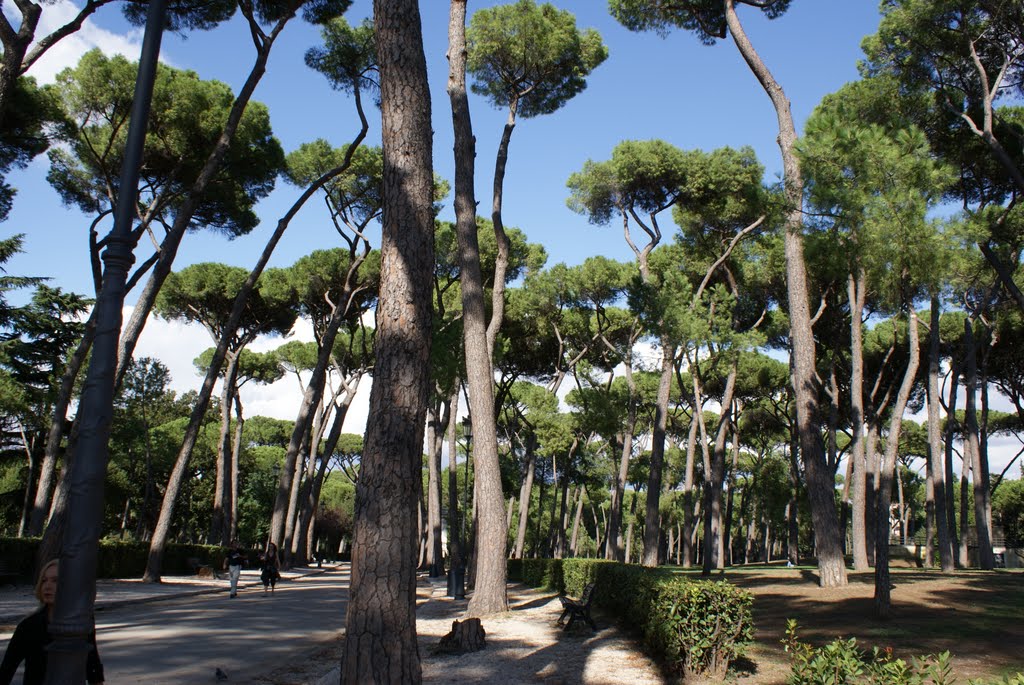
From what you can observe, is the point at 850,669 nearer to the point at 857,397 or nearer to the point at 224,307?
the point at 857,397

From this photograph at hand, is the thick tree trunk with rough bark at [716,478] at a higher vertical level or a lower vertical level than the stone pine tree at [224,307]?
lower

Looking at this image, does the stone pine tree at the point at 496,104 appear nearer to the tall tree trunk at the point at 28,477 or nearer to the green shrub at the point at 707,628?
the green shrub at the point at 707,628

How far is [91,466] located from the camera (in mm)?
3193

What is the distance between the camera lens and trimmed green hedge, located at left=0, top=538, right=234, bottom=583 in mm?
15586

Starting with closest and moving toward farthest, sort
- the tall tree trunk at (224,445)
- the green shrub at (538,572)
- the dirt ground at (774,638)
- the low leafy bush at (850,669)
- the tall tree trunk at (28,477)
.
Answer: the low leafy bush at (850,669)
the dirt ground at (774,638)
the green shrub at (538,572)
the tall tree trunk at (224,445)
the tall tree trunk at (28,477)

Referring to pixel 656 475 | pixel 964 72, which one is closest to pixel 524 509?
pixel 656 475

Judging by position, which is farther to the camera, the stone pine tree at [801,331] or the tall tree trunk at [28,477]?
the tall tree trunk at [28,477]

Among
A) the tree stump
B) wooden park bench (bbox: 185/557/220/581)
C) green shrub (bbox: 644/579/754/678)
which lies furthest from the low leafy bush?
Result: wooden park bench (bbox: 185/557/220/581)

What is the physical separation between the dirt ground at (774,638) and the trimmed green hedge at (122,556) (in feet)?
16.0

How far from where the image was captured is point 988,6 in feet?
45.2

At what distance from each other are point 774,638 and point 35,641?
7473 millimetres

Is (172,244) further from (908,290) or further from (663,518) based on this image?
(663,518)

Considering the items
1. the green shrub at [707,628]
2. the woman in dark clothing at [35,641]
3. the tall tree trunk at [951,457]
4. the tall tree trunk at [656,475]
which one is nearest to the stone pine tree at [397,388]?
the woman in dark clothing at [35,641]

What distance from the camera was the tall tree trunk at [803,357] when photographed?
1164 cm
